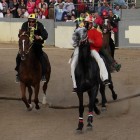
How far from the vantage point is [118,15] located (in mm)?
28344

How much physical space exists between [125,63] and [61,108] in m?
8.57

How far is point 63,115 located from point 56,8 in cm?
1559

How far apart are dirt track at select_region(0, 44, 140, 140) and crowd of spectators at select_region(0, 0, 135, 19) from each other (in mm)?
7794

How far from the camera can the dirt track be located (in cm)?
1144

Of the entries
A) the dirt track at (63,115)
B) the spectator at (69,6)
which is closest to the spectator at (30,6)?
the spectator at (69,6)

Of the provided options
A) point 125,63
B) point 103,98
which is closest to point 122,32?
point 125,63

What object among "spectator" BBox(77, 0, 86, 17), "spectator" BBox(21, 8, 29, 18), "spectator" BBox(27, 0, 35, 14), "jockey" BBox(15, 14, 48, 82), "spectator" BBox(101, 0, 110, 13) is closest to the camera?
"jockey" BBox(15, 14, 48, 82)

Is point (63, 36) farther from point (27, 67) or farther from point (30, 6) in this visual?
point (27, 67)

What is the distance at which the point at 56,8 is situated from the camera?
94.0ft

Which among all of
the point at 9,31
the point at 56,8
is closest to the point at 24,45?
the point at 56,8

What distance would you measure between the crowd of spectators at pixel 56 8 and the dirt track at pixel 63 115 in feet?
25.6

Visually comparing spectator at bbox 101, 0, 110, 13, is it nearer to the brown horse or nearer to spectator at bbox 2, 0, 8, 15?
spectator at bbox 2, 0, 8, 15

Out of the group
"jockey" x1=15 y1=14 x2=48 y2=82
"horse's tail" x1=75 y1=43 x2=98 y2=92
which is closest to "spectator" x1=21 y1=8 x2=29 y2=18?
"jockey" x1=15 y1=14 x2=48 y2=82

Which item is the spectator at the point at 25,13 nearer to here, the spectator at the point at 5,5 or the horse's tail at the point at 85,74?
the spectator at the point at 5,5
